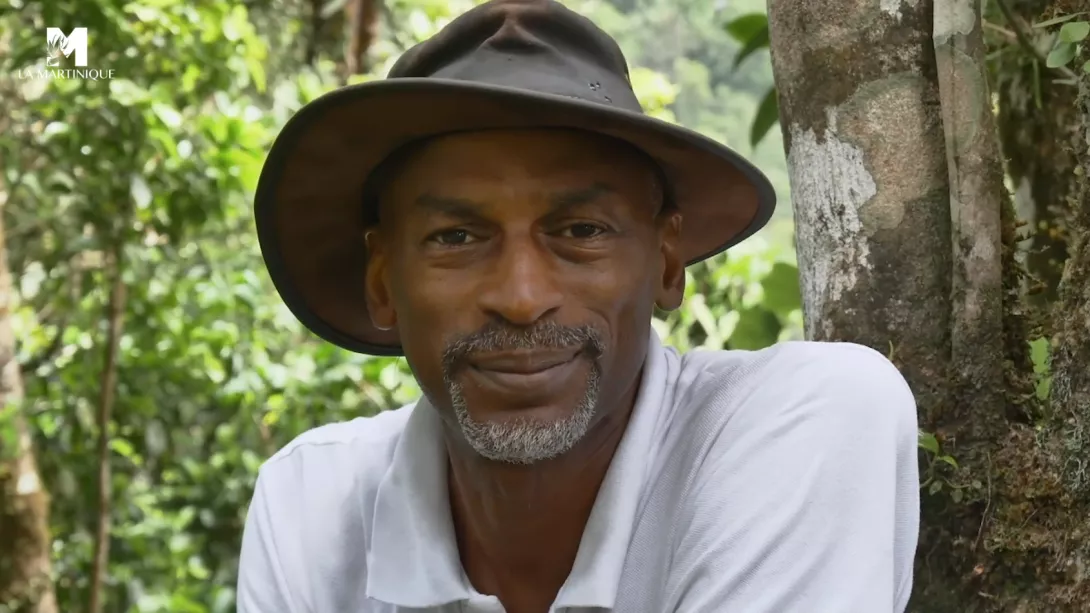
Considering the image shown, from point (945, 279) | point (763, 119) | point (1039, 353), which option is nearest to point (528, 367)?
point (945, 279)

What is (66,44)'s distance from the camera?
3.15 meters

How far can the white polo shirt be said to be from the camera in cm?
121

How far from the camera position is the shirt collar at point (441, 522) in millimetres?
1382

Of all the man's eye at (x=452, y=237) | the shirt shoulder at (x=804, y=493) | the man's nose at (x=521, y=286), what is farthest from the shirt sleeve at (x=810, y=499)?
the man's eye at (x=452, y=237)

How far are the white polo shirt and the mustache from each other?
0.55ft

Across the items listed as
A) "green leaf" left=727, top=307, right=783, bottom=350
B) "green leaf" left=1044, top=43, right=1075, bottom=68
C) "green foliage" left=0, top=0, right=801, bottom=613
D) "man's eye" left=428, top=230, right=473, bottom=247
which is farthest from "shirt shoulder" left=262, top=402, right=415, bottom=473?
"green foliage" left=0, top=0, right=801, bottom=613

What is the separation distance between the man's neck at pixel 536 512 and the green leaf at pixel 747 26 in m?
0.95

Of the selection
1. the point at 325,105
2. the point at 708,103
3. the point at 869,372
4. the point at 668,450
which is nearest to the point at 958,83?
the point at 869,372

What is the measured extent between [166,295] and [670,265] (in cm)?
240

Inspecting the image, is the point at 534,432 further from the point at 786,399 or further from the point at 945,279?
the point at 945,279

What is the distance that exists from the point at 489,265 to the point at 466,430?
215 mm

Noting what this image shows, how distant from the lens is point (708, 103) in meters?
5.24

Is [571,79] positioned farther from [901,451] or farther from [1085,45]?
[1085,45]

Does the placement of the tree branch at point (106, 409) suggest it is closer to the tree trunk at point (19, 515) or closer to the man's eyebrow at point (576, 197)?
the tree trunk at point (19, 515)
